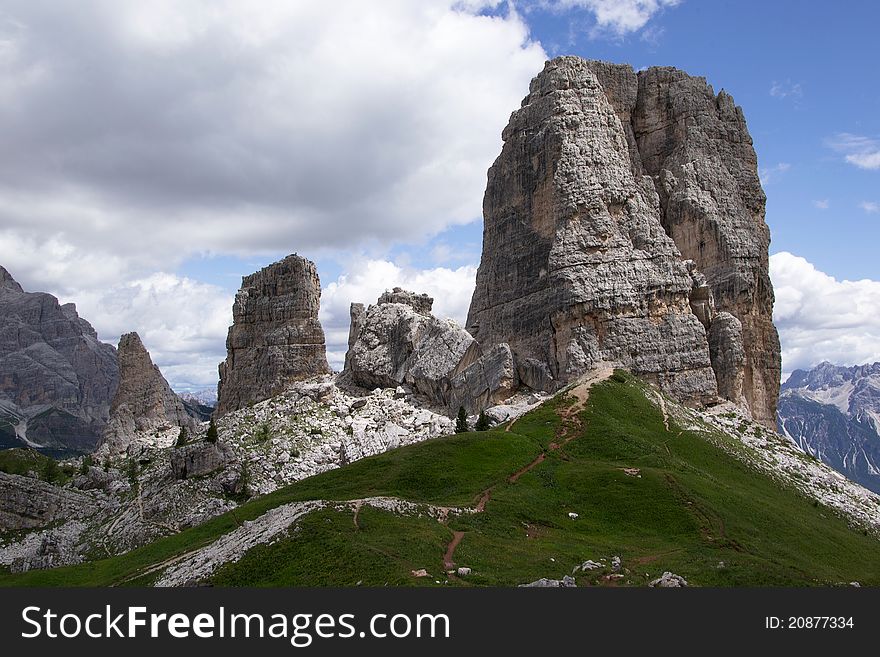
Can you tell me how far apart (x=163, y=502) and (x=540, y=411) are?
35.3 meters

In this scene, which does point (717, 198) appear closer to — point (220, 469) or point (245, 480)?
point (245, 480)

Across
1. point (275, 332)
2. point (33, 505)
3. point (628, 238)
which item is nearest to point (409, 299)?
point (275, 332)

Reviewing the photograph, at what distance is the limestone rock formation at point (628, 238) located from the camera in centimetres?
7731

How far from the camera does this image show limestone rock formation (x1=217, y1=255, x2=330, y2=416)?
308ft

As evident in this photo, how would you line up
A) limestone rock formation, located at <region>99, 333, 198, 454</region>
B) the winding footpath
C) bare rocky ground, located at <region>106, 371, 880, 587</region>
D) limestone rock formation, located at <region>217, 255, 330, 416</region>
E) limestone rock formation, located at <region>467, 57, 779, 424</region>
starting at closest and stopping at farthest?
bare rocky ground, located at <region>106, 371, 880, 587</region> → the winding footpath → limestone rock formation, located at <region>467, 57, 779, 424</region> → limestone rock formation, located at <region>217, 255, 330, 416</region> → limestone rock formation, located at <region>99, 333, 198, 454</region>

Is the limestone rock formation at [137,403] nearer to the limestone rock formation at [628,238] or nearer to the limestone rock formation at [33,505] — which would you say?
the limestone rock formation at [33,505]

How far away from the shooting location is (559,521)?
42375 mm

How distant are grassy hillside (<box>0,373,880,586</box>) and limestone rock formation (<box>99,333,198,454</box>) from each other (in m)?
71.6

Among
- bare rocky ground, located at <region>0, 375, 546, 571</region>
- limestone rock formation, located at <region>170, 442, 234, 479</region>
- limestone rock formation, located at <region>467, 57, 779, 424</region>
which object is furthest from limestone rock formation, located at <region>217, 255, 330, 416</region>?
limestone rock formation, located at <region>170, 442, 234, 479</region>

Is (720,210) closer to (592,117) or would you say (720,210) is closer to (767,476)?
(592,117)

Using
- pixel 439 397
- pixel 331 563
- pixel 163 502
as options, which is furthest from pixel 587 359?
pixel 331 563

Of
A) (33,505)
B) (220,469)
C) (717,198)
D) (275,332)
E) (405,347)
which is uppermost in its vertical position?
(717,198)

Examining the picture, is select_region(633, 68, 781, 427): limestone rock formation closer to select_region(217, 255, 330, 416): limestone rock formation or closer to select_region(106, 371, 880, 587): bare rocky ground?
select_region(106, 371, 880, 587): bare rocky ground

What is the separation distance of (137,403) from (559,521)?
9675cm
